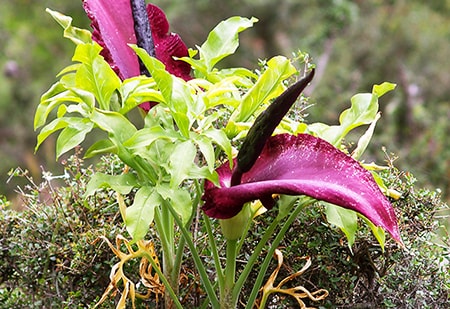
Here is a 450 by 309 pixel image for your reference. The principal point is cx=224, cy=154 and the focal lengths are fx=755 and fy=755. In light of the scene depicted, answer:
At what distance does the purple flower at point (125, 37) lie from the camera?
3.11ft

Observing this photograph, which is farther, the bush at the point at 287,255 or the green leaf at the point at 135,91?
the bush at the point at 287,255

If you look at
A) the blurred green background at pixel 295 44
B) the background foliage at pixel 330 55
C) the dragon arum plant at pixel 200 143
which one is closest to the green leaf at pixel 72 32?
the dragon arum plant at pixel 200 143

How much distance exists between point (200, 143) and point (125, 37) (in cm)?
28

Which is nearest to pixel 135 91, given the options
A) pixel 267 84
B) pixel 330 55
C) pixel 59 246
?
pixel 267 84

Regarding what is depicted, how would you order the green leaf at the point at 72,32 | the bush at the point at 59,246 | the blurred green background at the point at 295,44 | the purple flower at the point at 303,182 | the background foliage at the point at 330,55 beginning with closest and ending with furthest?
the purple flower at the point at 303,182 → the green leaf at the point at 72,32 → the bush at the point at 59,246 → the background foliage at the point at 330,55 → the blurred green background at the point at 295,44

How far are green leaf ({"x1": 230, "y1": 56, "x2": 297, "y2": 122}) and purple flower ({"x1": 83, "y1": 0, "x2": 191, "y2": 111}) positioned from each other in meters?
0.16

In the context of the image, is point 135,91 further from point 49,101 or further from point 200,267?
point 200,267

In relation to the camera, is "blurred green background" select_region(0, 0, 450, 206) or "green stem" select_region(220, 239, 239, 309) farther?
"blurred green background" select_region(0, 0, 450, 206)

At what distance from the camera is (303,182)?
2.49ft

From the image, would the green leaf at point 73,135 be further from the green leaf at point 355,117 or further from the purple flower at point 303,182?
the green leaf at point 355,117

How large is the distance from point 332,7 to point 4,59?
2.79 m

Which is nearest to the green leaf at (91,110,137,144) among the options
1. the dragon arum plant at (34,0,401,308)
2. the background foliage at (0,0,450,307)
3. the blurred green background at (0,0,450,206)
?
the dragon arum plant at (34,0,401,308)

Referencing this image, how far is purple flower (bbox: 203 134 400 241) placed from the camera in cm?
75

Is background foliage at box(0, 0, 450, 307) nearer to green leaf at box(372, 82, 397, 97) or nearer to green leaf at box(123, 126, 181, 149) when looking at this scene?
green leaf at box(372, 82, 397, 97)
